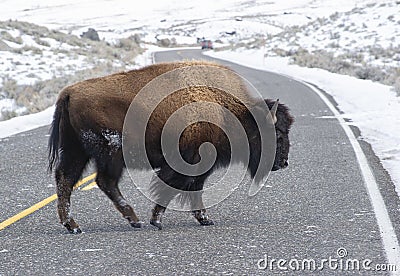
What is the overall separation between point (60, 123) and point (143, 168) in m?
0.82

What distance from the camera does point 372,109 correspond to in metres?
13.3

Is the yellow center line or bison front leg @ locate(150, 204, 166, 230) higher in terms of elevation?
bison front leg @ locate(150, 204, 166, 230)

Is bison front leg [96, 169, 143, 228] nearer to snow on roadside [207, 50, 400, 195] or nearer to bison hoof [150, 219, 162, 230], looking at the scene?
bison hoof [150, 219, 162, 230]

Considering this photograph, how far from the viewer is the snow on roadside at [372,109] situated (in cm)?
885


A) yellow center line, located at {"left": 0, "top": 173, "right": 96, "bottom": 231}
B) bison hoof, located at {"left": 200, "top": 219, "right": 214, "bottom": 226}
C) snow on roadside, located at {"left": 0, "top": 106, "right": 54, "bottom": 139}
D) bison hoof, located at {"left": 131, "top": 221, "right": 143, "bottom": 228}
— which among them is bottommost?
snow on roadside, located at {"left": 0, "top": 106, "right": 54, "bottom": 139}

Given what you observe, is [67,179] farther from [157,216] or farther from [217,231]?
[217,231]

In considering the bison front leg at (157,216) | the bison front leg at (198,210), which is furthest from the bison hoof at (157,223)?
the bison front leg at (198,210)

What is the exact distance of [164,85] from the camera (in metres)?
5.84

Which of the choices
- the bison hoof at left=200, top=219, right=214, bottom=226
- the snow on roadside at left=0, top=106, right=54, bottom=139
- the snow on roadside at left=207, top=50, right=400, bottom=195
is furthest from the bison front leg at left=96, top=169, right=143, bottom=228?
the snow on roadside at left=0, top=106, right=54, bottom=139

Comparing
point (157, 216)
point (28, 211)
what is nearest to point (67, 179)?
point (157, 216)

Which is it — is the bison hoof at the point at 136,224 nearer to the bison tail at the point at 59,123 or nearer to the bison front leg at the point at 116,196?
the bison front leg at the point at 116,196

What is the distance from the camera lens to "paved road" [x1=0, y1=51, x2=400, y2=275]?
15.6ft

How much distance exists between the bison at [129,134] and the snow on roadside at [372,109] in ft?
7.08

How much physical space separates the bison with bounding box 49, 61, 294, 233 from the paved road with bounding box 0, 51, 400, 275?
299 mm
